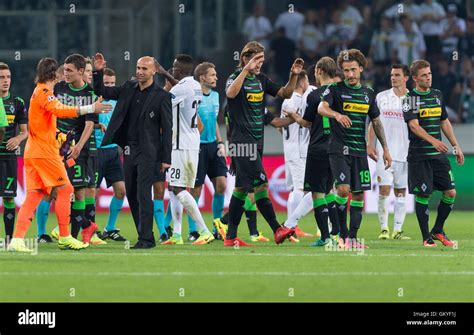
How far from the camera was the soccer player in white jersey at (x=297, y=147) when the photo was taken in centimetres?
1561

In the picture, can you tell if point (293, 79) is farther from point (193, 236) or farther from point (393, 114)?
point (393, 114)

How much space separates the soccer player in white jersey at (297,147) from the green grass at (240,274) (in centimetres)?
176

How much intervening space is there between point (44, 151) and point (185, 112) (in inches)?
91.1

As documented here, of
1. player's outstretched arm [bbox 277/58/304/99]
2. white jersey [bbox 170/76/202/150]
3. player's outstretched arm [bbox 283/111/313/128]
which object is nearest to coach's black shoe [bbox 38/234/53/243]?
white jersey [bbox 170/76/202/150]

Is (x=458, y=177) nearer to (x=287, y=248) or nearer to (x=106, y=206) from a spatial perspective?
(x=106, y=206)

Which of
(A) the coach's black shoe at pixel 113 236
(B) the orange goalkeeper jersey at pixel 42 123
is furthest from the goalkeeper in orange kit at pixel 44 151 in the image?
(A) the coach's black shoe at pixel 113 236

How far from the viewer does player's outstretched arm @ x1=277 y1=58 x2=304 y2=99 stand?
13433mm

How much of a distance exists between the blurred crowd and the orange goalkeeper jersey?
11797 millimetres

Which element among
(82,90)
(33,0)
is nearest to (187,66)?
(82,90)

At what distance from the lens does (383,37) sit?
945 inches

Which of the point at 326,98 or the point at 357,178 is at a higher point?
the point at 326,98

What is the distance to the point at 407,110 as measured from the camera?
1359cm

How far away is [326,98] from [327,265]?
232 cm

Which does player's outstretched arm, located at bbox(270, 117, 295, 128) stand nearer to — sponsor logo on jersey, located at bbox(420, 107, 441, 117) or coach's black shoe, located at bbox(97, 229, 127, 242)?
sponsor logo on jersey, located at bbox(420, 107, 441, 117)
